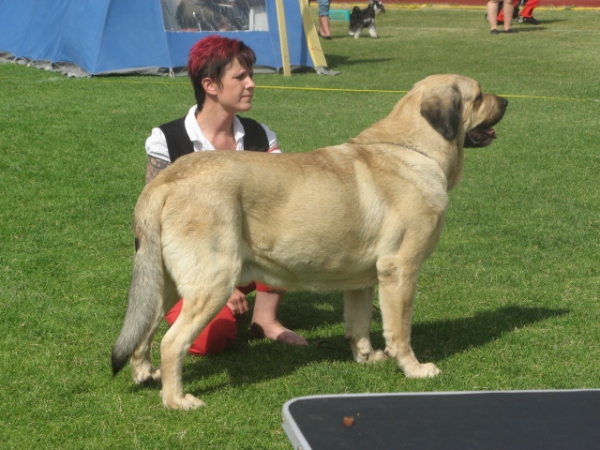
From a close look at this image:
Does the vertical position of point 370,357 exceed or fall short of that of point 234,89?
it falls short

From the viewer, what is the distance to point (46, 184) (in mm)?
9336

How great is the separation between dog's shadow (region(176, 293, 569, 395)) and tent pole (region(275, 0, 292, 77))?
1137 cm

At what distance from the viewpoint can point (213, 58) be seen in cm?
546

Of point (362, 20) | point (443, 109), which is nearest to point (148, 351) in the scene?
point (443, 109)

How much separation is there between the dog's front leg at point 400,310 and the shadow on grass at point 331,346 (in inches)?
15.9

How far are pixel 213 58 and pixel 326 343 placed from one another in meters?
2.02

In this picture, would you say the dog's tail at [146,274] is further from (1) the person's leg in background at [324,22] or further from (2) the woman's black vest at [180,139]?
(1) the person's leg in background at [324,22]

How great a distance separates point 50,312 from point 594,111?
1031cm

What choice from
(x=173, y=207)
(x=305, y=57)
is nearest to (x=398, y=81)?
(x=305, y=57)

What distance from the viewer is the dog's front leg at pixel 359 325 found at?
539cm

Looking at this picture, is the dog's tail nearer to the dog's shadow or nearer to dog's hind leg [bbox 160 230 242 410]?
dog's hind leg [bbox 160 230 242 410]

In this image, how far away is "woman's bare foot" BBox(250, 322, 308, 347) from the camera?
18.7ft

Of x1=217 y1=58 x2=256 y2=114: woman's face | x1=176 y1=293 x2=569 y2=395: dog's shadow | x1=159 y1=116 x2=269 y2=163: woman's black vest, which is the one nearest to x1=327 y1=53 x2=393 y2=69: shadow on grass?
x1=176 y1=293 x2=569 y2=395: dog's shadow

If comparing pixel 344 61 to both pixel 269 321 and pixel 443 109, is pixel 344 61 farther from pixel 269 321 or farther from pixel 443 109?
pixel 443 109
